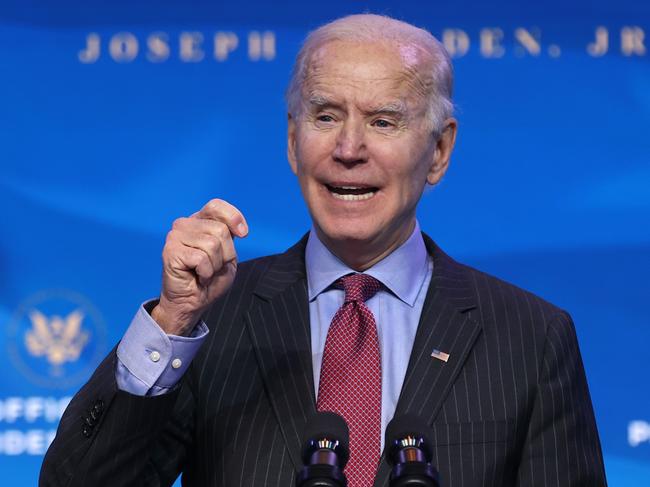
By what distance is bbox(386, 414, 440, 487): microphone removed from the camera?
1.29m

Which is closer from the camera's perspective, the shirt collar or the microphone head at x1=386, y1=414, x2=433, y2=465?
the microphone head at x1=386, y1=414, x2=433, y2=465

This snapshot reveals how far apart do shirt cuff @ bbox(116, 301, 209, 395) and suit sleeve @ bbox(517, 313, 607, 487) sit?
0.64m

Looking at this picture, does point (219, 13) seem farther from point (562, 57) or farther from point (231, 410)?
point (231, 410)

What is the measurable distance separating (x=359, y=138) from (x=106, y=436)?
70 cm

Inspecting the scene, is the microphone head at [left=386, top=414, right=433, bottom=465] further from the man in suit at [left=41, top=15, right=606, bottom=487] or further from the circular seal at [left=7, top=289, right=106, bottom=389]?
the circular seal at [left=7, top=289, right=106, bottom=389]

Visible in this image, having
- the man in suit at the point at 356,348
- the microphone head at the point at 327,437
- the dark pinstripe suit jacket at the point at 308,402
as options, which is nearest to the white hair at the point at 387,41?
the man in suit at the point at 356,348

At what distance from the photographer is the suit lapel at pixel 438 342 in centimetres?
196

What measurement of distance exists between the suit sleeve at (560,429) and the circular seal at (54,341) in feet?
5.07

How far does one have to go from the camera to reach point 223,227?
169cm

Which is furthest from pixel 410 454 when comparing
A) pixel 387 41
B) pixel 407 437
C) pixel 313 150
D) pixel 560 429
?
pixel 387 41

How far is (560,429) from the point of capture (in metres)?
2.01

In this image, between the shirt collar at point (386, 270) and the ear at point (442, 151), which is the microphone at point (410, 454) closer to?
the shirt collar at point (386, 270)

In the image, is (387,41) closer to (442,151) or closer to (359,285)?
(442,151)

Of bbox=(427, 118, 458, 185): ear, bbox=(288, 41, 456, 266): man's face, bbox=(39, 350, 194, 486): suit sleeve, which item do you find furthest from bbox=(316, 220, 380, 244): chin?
bbox=(39, 350, 194, 486): suit sleeve
